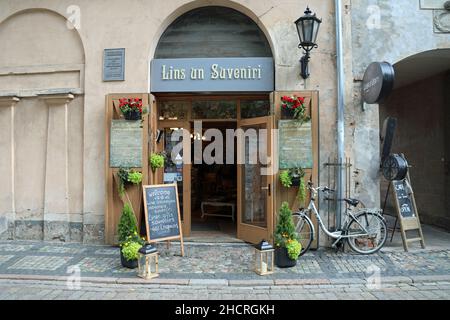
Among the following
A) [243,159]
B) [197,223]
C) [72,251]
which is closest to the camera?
[72,251]

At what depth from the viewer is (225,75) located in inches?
281

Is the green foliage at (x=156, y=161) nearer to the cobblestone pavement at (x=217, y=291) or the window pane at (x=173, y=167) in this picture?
the window pane at (x=173, y=167)

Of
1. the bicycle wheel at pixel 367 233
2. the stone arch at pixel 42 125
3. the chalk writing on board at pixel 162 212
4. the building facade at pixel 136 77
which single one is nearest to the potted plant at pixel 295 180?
the building facade at pixel 136 77

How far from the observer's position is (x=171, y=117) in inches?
309

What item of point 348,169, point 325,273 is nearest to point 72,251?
point 325,273

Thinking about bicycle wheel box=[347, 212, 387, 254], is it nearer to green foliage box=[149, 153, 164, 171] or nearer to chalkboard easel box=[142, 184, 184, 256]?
chalkboard easel box=[142, 184, 184, 256]

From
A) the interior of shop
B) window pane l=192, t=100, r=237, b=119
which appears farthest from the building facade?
the interior of shop

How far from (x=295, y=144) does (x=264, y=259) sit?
2.32 metres

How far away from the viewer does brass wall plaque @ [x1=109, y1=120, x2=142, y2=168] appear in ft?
23.2

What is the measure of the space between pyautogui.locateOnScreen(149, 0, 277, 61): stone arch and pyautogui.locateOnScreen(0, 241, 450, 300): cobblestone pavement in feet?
13.2

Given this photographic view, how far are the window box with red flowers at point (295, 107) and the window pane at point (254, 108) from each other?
28.0 inches

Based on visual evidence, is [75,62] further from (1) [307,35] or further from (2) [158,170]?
(1) [307,35]

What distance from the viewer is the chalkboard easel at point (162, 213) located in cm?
632

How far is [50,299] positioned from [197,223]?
15.6ft
